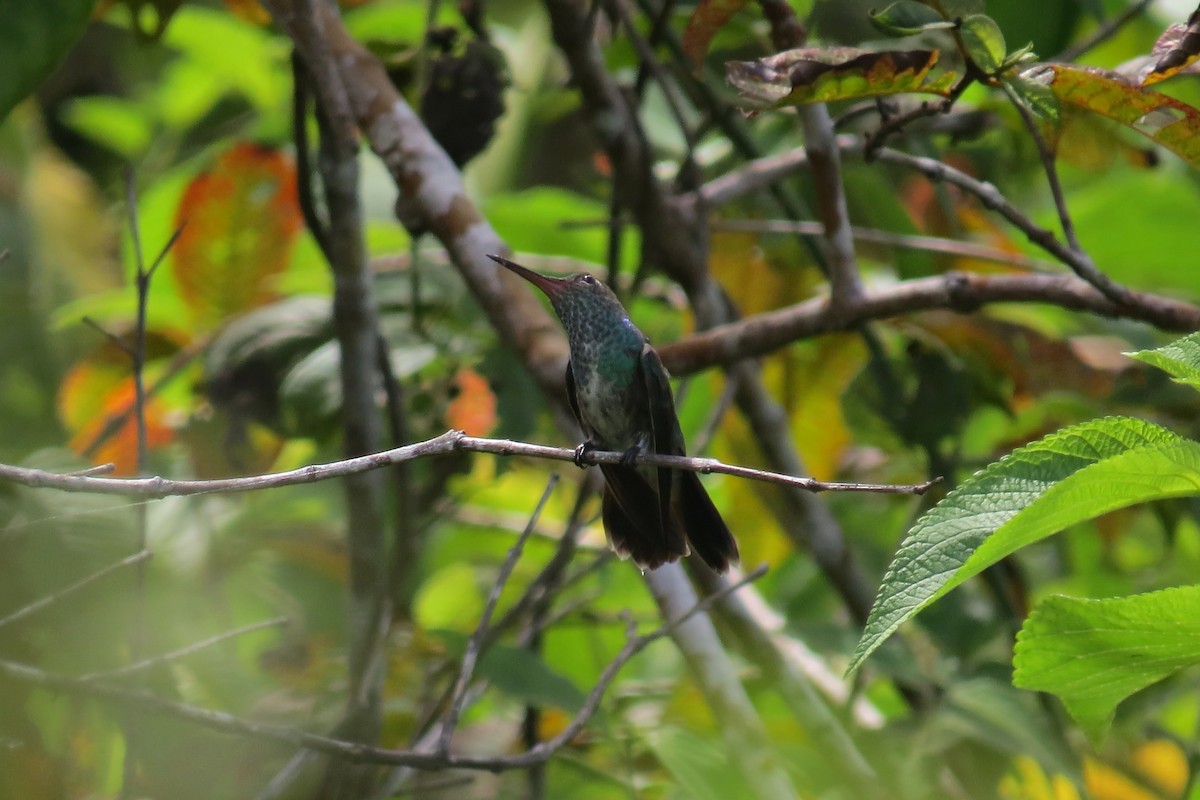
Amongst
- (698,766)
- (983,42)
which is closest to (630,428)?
(698,766)

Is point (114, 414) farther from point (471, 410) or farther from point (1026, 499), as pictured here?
point (1026, 499)

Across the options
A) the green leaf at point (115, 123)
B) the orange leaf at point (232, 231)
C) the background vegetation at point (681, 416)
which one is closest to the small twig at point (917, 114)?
the background vegetation at point (681, 416)

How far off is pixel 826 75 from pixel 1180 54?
535mm

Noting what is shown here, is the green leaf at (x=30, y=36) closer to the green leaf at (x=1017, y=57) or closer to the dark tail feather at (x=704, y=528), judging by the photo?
the dark tail feather at (x=704, y=528)

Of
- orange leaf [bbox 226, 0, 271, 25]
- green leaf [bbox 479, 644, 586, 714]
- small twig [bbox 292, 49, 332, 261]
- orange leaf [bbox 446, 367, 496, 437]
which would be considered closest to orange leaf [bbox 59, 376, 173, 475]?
small twig [bbox 292, 49, 332, 261]

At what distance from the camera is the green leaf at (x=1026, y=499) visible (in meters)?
1.41

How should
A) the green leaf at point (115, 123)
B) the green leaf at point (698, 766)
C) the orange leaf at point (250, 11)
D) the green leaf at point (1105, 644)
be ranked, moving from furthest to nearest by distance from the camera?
1. the green leaf at point (115, 123)
2. the orange leaf at point (250, 11)
3. the green leaf at point (698, 766)
4. the green leaf at point (1105, 644)

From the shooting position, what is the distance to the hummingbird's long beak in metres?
2.52

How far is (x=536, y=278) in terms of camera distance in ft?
8.98

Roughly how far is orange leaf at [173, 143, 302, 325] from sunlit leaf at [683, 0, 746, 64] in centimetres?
185

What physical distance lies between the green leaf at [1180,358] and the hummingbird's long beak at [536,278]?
1.34 meters

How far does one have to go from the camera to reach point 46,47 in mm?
2297

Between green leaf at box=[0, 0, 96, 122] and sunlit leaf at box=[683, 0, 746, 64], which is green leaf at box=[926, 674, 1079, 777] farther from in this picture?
green leaf at box=[0, 0, 96, 122]

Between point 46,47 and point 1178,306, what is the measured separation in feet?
7.13
